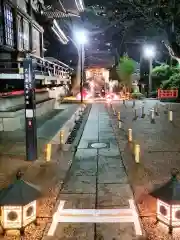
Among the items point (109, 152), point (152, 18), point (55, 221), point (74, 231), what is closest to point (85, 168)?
point (109, 152)

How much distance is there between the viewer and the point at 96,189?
680 centimetres

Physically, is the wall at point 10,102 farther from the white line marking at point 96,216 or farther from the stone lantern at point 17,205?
the stone lantern at point 17,205

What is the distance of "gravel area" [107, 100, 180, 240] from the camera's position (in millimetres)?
5164

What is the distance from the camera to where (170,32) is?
3634 cm

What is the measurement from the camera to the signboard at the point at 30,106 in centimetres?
874

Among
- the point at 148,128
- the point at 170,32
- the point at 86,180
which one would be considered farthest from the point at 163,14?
the point at 86,180

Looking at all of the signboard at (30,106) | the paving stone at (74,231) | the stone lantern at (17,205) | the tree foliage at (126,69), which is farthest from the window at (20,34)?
the tree foliage at (126,69)

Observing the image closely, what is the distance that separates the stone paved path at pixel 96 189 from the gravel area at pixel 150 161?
300 millimetres

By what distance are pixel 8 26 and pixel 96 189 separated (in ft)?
40.1

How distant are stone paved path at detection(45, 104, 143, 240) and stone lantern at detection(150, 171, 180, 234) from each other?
0.65m

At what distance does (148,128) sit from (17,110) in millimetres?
7426

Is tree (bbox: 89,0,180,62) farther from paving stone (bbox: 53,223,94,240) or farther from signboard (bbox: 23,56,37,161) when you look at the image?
paving stone (bbox: 53,223,94,240)

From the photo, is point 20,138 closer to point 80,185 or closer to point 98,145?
point 98,145

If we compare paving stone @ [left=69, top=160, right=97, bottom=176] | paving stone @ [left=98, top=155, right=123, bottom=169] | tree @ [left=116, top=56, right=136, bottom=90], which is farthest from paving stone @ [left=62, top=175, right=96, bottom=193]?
tree @ [left=116, top=56, right=136, bottom=90]
